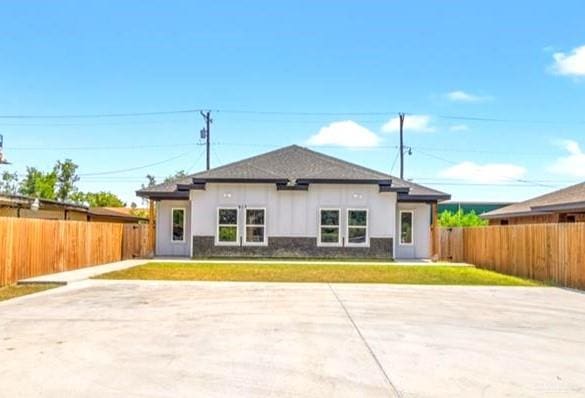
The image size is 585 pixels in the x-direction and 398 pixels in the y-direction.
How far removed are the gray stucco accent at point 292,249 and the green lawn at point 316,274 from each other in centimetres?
302

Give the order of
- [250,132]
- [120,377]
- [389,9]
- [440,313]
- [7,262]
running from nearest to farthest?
[120,377]
[440,313]
[7,262]
[389,9]
[250,132]

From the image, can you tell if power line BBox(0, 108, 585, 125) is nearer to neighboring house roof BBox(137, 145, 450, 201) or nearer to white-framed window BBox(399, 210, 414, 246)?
neighboring house roof BBox(137, 145, 450, 201)

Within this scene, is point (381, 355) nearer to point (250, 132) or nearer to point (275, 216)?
point (275, 216)

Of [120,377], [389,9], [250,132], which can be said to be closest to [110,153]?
[250,132]

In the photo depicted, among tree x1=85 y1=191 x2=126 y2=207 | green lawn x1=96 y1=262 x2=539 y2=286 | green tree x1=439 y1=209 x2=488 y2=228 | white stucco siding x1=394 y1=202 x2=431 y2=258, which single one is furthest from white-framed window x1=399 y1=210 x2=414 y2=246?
tree x1=85 y1=191 x2=126 y2=207

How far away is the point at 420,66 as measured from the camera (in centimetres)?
2402

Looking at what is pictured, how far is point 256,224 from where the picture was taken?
24328 mm

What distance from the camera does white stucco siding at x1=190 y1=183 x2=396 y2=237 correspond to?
2423cm

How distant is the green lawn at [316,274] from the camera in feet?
51.3

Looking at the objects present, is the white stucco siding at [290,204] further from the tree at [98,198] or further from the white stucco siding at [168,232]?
the tree at [98,198]

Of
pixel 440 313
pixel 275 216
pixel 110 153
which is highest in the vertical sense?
pixel 110 153

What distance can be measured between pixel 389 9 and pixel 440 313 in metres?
12.0

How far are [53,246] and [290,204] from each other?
10865 millimetres

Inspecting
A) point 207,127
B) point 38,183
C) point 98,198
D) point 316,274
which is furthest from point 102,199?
point 316,274
